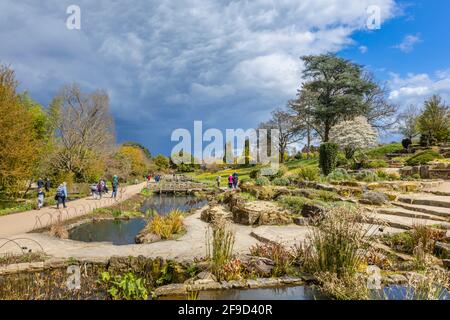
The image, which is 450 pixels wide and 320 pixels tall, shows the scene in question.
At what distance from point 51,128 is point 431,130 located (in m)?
35.7

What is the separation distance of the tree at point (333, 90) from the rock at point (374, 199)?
22355 mm

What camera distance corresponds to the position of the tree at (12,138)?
14773 mm

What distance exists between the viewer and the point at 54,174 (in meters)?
25.8

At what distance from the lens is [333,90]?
35.6 m

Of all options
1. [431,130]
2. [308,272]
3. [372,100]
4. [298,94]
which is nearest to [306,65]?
[298,94]

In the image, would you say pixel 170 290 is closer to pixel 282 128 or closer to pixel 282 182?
pixel 282 182

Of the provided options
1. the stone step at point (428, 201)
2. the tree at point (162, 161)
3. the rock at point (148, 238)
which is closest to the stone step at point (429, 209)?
the stone step at point (428, 201)

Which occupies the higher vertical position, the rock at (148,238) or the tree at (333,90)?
the tree at (333,90)

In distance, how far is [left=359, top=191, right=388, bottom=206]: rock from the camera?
12180 mm

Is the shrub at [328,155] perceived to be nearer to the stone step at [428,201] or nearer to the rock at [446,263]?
the stone step at [428,201]

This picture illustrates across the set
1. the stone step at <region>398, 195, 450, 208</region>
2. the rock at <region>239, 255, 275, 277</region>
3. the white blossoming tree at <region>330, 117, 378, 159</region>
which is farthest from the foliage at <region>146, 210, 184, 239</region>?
the white blossoming tree at <region>330, 117, 378, 159</region>

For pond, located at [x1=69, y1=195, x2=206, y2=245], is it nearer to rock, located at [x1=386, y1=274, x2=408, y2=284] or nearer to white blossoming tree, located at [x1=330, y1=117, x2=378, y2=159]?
rock, located at [x1=386, y1=274, x2=408, y2=284]

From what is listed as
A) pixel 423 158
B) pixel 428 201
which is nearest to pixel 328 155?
pixel 423 158

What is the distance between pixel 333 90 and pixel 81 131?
2697 cm
